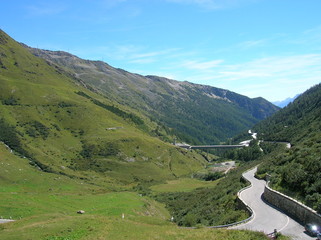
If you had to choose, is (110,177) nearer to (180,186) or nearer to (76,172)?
(76,172)

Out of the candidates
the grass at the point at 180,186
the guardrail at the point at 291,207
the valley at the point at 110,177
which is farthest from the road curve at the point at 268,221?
the grass at the point at 180,186

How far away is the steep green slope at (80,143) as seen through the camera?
440 ft

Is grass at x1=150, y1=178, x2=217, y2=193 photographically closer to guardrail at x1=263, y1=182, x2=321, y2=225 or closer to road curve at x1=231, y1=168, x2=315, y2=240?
road curve at x1=231, y1=168, x2=315, y2=240

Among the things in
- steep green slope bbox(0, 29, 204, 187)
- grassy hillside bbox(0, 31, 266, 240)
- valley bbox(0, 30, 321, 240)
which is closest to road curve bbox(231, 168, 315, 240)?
valley bbox(0, 30, 321, 240)

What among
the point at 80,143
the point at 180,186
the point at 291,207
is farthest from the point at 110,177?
the point at 291,207

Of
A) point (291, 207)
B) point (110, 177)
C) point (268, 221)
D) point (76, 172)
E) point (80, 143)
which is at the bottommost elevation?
point (110, 177)

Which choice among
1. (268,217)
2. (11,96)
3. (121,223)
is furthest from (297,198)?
(11,96)

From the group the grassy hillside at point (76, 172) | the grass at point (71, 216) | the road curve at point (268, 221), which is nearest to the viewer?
the grass at point (71, 216)

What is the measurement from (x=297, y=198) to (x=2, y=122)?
140816mm

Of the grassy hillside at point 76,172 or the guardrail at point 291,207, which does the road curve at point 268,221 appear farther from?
the grassy hillside at point 76,172

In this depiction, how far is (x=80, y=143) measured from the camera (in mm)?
156500

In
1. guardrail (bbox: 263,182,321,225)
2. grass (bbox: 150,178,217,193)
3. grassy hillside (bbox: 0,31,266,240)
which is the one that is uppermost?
guardrail (bbox: 263,182,321,225)

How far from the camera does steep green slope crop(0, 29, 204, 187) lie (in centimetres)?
13412

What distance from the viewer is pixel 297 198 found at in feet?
122
